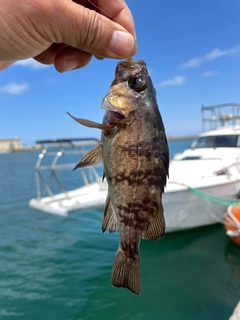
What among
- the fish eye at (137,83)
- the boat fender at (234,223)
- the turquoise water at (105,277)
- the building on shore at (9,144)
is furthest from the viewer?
the building on shore at (9,144)

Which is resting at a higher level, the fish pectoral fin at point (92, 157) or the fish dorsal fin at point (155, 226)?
the fish pectoral fin at point (92, 157)

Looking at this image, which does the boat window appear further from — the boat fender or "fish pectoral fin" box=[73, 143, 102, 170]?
"fish pectoral fin" box=[73, 143, 102, 170]

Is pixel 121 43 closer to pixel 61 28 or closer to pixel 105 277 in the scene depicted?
pixel 61 28

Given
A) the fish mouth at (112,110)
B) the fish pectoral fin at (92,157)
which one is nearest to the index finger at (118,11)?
the fish mouth at (112,110)

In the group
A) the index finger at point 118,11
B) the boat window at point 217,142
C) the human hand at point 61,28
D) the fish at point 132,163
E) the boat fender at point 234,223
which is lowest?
the boat fender at point 234,223

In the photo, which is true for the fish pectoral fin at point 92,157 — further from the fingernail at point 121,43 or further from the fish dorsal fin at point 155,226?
the fingernail at point 121,43

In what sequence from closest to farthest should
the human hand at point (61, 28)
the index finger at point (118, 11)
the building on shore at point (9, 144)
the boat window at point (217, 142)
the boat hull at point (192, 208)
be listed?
the human hand at point (61, 28) < the index finger at point (118, 11) < the boat hull at point (192, 208) < the boat window at point (217, 142) < the building on shore at point (9, 144)

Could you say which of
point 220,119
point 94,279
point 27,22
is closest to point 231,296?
point 94,279
